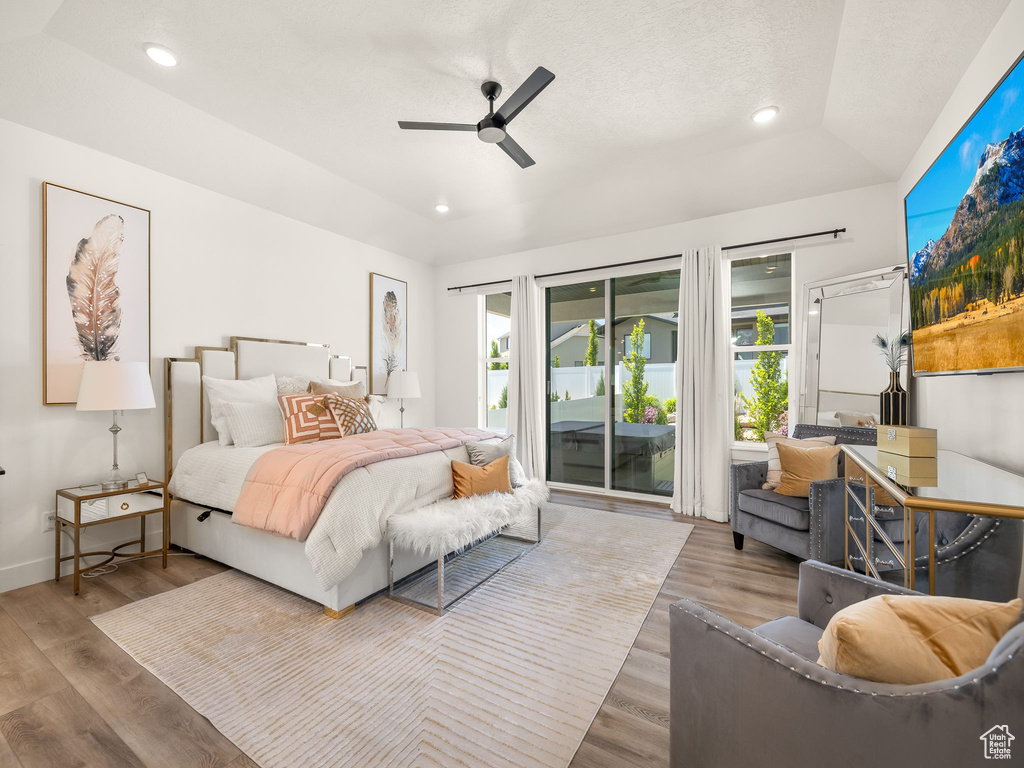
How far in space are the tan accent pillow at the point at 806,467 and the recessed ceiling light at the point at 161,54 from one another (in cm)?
431

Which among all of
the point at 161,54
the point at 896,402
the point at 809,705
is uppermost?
the point at 161,54

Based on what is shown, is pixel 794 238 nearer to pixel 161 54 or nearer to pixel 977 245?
pixel 977 245

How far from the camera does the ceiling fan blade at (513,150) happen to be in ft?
8.98

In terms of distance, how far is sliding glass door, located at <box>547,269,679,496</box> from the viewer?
462 centimetres

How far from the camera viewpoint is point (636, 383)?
4762 millimetres

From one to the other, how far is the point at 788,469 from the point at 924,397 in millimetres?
942

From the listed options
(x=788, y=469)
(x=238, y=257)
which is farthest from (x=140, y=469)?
(x=788, y=469)

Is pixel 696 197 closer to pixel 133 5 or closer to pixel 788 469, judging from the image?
pixel 788 469

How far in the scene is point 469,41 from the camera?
239 centimetres

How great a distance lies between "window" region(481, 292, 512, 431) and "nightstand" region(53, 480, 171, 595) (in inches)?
136

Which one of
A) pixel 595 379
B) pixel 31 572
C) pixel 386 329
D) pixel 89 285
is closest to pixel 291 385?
pixel 89 285

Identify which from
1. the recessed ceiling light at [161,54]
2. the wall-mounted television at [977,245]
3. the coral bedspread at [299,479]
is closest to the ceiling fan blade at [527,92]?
the wall-mounted television at [977,245]

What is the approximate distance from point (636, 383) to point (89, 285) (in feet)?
14.8

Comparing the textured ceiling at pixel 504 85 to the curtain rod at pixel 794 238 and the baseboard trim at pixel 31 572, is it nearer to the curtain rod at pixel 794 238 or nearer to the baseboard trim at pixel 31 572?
the curtain rod at pixel 794 238
